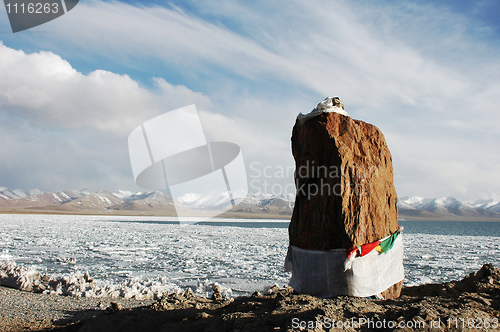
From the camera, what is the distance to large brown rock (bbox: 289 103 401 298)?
10.8 feet

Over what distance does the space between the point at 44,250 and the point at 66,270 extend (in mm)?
4069

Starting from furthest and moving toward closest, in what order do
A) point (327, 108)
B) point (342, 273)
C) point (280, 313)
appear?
1. point (327, 108)
2. point (342, 273)
3. point (280, 313)

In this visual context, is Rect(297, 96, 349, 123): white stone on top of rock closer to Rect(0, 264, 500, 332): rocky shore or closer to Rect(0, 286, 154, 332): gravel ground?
Rect(0, 264, 500, 332): rocky shore

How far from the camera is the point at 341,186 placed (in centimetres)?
326

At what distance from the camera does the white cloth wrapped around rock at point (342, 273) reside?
3209mm

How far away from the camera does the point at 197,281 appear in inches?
245

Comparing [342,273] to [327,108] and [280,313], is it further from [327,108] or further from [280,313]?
[327,108]

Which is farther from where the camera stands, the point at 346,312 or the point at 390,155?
the point at 390,155

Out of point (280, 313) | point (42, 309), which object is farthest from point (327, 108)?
point (42, 309)

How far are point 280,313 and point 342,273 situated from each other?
0.82m

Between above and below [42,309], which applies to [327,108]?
above

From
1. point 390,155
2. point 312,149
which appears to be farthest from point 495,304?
point 312,149

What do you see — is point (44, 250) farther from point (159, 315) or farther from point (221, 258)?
point (159, 315)

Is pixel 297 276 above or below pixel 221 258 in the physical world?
above
